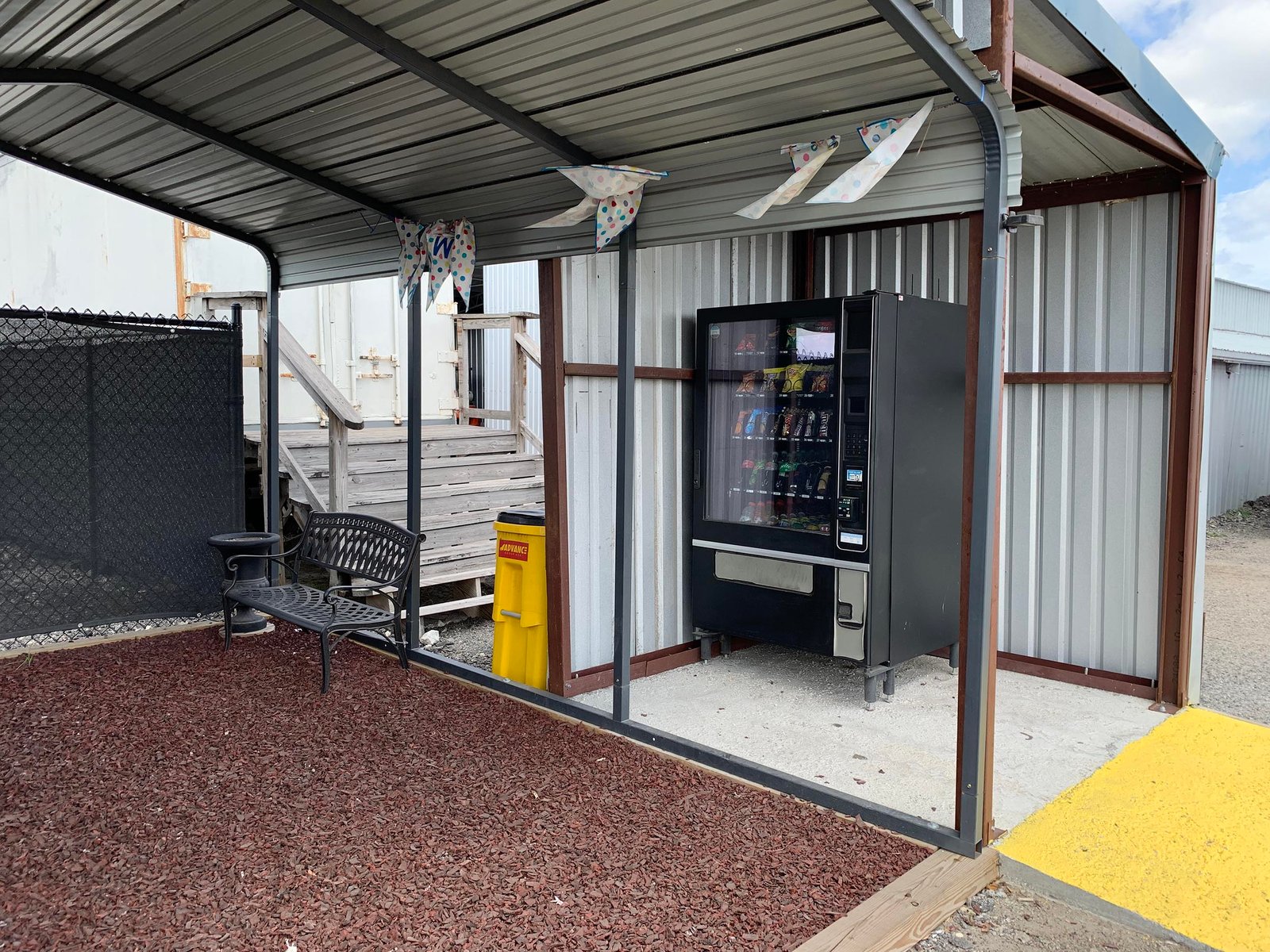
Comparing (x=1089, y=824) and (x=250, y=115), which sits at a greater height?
(x=250, y=115)

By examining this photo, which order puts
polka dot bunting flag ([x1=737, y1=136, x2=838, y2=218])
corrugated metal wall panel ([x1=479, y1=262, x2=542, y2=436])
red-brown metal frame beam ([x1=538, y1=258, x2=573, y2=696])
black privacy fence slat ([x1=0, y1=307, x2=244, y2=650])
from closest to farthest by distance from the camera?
polka dot bunting flag ([x1=737, y1=136, x2=838, y2=218]), red-brown metal frame beam ([x1=538, y1=258, x2=573, y2=696]), black privacy fence slat ([x1=0, y1=307, x2=244, y2=650]), corrugated metal wall panel ([x1=479, y1=262, x2=542, y2=436])

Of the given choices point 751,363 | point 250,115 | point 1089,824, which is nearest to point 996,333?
point 1089,824

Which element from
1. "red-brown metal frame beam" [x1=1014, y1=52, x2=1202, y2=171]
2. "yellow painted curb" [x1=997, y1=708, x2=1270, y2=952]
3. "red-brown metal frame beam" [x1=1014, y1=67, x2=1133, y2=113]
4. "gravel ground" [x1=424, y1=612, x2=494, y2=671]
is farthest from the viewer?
"gravel ground" [x1=424, y1=612, x2=494, y2=671]

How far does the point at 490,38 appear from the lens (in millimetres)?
3295

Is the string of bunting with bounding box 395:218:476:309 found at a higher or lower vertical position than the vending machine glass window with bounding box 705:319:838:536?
higher

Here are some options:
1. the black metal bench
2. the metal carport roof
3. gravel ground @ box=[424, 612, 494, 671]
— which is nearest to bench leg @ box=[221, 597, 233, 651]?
the black metal bench

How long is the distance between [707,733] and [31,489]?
161 inches

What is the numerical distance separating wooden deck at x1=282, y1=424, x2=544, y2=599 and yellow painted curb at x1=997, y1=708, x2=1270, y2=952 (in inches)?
161

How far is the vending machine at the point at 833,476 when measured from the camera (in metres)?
4.63

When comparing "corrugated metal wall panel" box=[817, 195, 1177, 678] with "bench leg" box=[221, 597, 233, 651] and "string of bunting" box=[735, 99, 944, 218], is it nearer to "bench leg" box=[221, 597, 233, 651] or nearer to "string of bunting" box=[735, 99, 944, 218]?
"string of bunting" box=[735, 99, 944, 218]

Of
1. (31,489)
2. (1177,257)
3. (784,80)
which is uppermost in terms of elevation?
(784,80)

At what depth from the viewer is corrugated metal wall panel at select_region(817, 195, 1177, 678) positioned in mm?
4891

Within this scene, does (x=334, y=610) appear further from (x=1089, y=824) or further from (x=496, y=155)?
(x=1089, y=824)

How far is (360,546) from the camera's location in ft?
17.9
